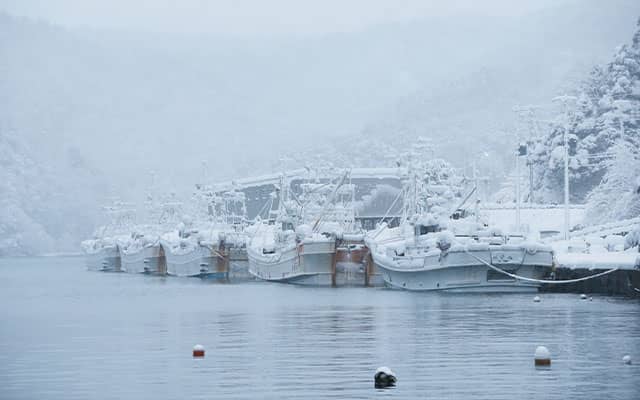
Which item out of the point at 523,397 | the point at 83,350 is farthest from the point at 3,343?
the point at 523,397

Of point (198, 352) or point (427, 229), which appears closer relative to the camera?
point (198, 352)

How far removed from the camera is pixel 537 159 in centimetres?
14100

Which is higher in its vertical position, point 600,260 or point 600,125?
point 600,125

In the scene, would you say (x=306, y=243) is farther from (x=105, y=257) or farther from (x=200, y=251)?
(x=105, y=257)

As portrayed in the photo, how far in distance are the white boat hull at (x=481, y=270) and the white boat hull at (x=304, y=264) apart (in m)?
18.4

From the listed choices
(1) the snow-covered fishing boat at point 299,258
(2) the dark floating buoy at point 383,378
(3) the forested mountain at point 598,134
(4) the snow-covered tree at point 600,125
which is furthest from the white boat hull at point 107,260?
(2) the dark floating buoy at point 383,378

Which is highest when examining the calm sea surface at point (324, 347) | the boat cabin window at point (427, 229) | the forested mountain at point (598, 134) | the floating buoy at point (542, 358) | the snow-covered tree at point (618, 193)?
the forested mountain at point (598, 134)

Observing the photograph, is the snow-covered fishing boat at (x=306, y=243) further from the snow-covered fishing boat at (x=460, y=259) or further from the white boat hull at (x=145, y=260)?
the white boat hull at (x=145, y=260)

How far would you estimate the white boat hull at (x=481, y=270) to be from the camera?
254ft

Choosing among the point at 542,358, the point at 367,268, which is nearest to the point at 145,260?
the point at 367,268

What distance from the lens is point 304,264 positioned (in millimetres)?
101875

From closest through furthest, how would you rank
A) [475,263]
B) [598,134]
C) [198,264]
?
1. [475,263]
2. [598,134]
3. [198,264]

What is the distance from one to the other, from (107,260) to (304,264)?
242ft

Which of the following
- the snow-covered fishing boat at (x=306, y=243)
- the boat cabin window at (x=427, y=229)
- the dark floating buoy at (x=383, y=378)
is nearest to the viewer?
the dark floating buoy at (x=383, y=378)
